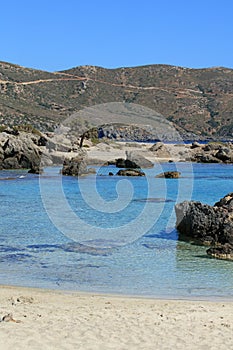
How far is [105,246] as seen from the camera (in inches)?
611

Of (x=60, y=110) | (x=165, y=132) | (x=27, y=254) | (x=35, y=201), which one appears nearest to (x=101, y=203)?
(x=35, y=201)

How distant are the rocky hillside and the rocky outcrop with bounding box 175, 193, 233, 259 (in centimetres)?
8610

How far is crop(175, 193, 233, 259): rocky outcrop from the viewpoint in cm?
1416

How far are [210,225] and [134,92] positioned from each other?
124m

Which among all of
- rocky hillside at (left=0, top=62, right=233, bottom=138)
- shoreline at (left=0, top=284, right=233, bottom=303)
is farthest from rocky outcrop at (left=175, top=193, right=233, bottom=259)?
rocky hillside at (left=0, top=62, right=233, bottom=138)

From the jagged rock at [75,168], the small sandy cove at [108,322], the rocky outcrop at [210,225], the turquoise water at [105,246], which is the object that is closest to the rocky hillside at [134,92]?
the jagged rock at [75,168]

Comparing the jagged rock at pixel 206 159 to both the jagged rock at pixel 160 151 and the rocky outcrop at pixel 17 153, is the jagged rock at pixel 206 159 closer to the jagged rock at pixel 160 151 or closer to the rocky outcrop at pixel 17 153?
the jagged rock at pixel 160 151

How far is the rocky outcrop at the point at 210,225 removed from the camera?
14159mm

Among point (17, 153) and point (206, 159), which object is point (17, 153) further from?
point (206, 159)

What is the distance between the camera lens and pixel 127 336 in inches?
311

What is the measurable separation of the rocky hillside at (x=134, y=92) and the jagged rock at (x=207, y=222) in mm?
86107

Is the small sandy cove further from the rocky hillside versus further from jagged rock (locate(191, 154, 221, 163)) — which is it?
the rocky hillside

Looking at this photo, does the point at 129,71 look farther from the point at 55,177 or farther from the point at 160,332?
the point at 160,332

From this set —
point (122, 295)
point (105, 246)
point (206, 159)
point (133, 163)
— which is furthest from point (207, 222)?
point (206, 159)
